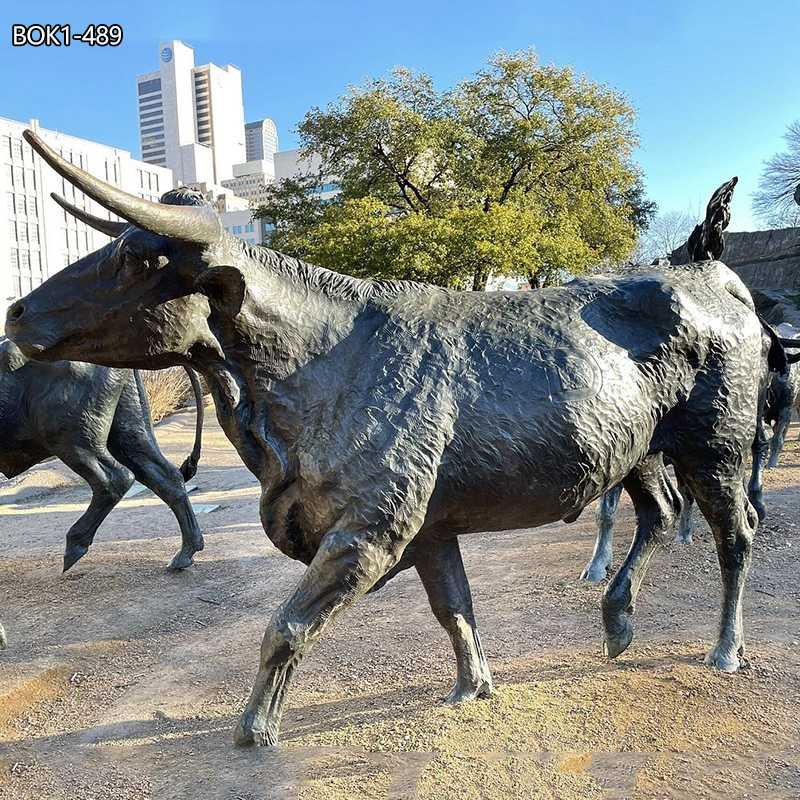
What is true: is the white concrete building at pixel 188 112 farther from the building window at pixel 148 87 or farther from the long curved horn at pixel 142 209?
the long curved horn at pixel 142 209

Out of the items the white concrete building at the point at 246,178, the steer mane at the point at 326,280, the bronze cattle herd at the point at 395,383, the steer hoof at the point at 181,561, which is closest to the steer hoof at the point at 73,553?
the steer hoof at the point at 181,561

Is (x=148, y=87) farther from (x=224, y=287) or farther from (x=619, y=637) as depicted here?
(x=619, y=637)

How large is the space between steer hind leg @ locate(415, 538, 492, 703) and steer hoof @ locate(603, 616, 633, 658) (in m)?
0.70

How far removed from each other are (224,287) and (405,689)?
199cm

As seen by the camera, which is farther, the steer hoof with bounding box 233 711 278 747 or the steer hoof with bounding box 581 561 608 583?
the steer hoof with bounding box 581 561 608 583

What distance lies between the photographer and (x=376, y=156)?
66.7 ft

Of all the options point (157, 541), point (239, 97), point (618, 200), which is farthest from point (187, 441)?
point (239, 97)

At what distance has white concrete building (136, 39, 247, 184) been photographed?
286 ft

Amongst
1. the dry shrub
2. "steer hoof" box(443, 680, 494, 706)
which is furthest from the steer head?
the dry shrub

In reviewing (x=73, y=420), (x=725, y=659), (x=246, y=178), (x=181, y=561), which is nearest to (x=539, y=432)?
(x=725, y=659)

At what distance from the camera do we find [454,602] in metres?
2.96

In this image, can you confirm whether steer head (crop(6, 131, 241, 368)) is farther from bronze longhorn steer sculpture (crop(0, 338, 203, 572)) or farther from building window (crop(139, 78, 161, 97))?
building window (crop(139, 78, 161, 97))

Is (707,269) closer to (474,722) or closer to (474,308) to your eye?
(474,308)

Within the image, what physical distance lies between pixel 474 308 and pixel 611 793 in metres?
1.76
